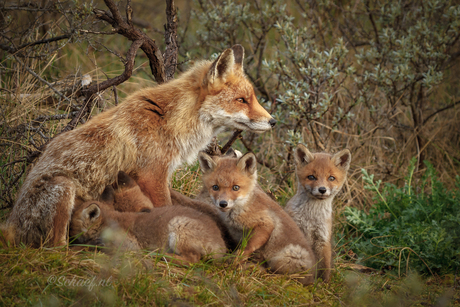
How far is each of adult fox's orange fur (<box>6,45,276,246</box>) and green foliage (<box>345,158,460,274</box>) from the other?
2493 mm

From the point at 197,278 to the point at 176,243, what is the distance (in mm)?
411

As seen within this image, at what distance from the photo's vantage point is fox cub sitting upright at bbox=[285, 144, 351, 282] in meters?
5.04

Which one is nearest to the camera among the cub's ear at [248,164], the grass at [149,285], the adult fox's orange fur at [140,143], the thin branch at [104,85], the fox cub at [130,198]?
the grass at [149,285]

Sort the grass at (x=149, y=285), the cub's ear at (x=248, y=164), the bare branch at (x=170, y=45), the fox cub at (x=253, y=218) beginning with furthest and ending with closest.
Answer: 1. the bare branch at (x=170, y=45)
2. the cub's ear at (x=248, y=164)
3. the fox cub at (x=253, y=218)
4. the grass at (x=149, y=285)

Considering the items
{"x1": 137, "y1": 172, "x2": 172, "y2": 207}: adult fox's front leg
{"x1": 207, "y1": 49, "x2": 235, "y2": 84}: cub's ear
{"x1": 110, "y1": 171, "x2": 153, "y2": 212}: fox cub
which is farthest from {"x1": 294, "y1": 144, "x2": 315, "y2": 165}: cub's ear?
{"x1": 110, "y1": 171, "x2": 153, "y2": 212}: fox cub

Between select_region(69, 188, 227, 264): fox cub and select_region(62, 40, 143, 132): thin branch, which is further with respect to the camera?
select_region(62, 40, 143, 132): thin branch

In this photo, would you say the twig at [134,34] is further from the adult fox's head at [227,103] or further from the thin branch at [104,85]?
the adult fox's head at [227,103]

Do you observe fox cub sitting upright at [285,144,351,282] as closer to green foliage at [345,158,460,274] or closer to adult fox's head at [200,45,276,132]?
adult fox's head at [200,45,276,132]

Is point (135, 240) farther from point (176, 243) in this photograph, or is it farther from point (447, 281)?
point (447, 281)

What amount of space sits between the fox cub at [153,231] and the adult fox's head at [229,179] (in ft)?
1.06

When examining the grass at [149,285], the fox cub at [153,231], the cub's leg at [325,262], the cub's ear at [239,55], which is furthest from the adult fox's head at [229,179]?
the cub's ear at [239,55]

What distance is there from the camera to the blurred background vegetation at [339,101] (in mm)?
6336

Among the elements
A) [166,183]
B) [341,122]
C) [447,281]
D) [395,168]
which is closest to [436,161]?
[395,168]

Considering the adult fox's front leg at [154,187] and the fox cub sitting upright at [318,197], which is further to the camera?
the fox cub sitting upright at [318,197]
